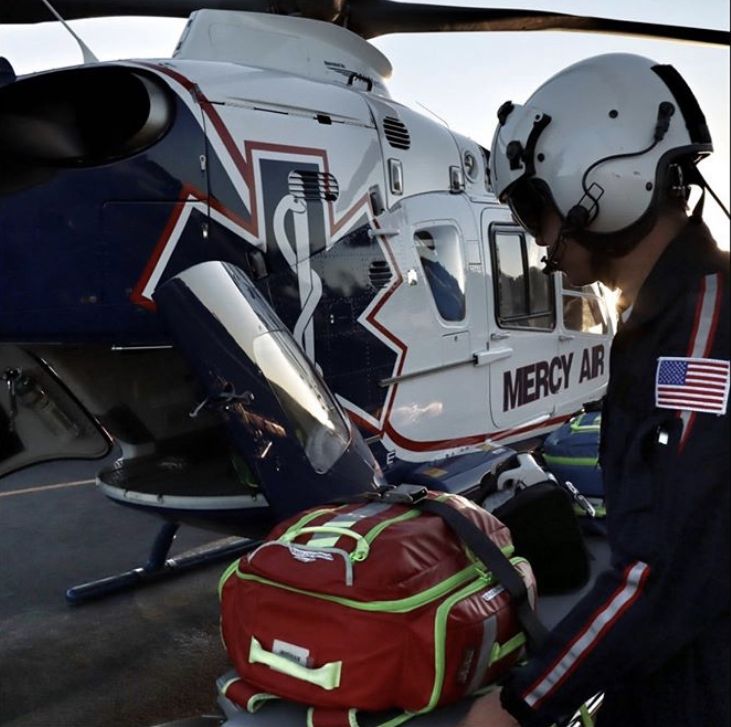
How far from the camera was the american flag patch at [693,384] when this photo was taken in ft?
3.76

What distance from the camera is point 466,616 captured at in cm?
151

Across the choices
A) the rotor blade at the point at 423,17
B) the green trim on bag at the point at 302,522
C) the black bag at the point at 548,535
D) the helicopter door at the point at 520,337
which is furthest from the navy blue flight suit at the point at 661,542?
the rotor blade at the point at 423,17

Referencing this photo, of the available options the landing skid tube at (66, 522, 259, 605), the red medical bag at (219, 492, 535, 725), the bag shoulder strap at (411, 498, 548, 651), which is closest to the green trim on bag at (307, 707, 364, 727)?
the red medical bag at (219, 492, 535, 725)

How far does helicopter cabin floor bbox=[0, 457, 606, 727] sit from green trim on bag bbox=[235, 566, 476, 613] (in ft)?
0.74

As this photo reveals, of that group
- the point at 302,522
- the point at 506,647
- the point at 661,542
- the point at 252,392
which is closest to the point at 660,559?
the point at 661,542

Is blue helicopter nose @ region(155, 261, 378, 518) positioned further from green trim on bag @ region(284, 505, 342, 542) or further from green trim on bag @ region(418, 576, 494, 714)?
green trim on bag @ region(418, 576, 494, 714)

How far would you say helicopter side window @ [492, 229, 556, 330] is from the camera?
497cm

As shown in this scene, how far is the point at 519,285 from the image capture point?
5188 millimetres

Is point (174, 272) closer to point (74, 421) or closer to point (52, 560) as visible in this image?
point (74, 421)

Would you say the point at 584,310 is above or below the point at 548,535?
above

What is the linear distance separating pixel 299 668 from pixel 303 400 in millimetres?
1596

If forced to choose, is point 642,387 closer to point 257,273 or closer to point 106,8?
point 257,273

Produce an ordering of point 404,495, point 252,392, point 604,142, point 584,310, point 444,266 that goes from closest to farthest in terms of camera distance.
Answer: point 604,142
point 404,495
point 252,392
point 444,266
point 584,310

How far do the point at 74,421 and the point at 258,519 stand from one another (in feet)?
3.77
